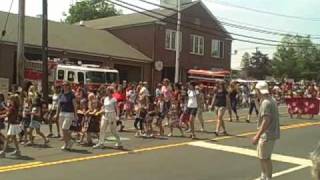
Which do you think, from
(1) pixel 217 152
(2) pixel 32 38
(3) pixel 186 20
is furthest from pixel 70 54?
(1) pixel 217 152

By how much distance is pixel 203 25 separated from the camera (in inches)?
2109

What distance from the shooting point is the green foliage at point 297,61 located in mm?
94875

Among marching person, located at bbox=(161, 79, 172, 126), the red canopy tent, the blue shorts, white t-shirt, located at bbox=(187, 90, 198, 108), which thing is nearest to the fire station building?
the red canopy tent

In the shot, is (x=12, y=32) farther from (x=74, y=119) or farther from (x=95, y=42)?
(x=74, y=119)

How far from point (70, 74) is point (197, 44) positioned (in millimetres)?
23063

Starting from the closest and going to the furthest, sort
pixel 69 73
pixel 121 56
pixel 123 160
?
1. pixel 123 160
2. pixel 69 73
3. pixel 121 56

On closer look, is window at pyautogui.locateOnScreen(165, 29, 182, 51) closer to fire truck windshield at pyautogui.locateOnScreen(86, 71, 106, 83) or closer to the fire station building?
the fire station building

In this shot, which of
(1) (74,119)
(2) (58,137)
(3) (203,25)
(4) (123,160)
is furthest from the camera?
(3) (203,25)

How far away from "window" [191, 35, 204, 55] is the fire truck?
19.3 meters

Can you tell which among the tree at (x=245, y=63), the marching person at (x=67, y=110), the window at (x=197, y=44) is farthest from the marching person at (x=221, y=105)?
the tree at (x=245, y=63)

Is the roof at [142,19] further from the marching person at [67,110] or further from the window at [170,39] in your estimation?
the marching person at [67,110]

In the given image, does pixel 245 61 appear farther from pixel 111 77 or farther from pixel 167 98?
pixel 167 98

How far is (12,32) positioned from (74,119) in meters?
24.9

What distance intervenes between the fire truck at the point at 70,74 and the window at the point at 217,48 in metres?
22.0
